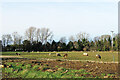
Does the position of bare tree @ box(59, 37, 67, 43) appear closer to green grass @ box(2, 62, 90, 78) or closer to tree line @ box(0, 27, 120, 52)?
tree line @ box(0, 27, 120, 52)

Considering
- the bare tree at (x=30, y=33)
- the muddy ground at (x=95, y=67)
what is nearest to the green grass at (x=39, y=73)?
the muddy ground at (x=95, y=67)

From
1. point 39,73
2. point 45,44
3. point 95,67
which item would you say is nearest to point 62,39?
point 45,44

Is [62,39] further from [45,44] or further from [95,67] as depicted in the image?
[95,67]

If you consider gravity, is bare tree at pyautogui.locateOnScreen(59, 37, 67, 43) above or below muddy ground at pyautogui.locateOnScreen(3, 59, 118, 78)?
above

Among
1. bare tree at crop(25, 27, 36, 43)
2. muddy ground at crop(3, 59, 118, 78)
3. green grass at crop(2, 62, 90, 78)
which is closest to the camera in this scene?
green grass at crop(2, 62, 90, 78)

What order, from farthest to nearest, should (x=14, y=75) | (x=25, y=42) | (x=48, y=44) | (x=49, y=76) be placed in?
1. (x=48, y=44)
2. (x=25, y=42)
3. (x=14, y=75)
4. (x=49, y=76)

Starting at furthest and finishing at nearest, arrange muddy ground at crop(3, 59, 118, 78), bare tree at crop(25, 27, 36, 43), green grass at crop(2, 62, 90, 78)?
bare tree at crop(25, 27, 36, 43)
muddy ground at crop(3, 59, 118, 78)
green grass at crop(2, 62, 90, 78)

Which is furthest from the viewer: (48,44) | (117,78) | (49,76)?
(48,44)

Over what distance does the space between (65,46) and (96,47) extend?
9.10 metres

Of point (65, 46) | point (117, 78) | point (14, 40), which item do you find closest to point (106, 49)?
point (65, 46)

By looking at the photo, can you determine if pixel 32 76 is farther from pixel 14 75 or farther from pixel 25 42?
pixel 25 42

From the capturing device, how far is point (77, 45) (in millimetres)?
54188

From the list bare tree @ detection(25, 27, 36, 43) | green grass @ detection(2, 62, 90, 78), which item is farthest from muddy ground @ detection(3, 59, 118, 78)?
bare tree @ detection(25, 27, 36, 43)

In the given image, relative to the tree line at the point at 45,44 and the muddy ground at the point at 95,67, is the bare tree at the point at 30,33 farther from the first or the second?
the muddy ground at the point at 95,67
